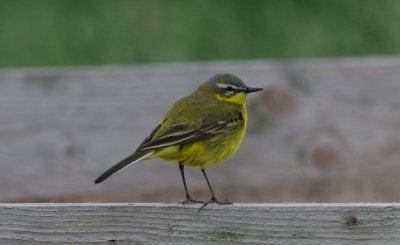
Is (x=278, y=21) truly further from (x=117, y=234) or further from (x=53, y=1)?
(x=117, y=234)

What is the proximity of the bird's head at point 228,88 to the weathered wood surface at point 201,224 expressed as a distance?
1453mm

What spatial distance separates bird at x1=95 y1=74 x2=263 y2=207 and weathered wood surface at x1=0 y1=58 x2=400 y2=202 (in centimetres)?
73

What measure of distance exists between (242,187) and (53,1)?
12.6ft

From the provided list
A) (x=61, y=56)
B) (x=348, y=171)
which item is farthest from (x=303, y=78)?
(x=61, y=56)

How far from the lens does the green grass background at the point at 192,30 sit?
7.93m

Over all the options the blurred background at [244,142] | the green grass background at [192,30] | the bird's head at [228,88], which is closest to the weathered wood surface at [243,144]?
the blurred background at [244,142]

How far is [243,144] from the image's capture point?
210 inches

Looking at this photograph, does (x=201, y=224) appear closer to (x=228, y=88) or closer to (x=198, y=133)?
(x=198, y=133)

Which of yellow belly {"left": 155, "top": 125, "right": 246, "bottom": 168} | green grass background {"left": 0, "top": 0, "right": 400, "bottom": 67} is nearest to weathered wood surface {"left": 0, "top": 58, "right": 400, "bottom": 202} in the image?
yellow belly {"left": 155, "top": 125, "right": 246, "bottom": 168}

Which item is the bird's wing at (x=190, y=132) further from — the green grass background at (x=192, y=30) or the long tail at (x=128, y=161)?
the green grass background at (x=192, y=30)

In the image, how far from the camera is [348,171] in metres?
5.30

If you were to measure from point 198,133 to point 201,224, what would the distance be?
0.96 m

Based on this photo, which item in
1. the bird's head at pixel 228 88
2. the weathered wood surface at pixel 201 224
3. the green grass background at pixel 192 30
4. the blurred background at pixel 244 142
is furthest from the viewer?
the green grass background at pixel 192 30

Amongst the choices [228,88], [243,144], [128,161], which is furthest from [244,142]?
[128,161]
